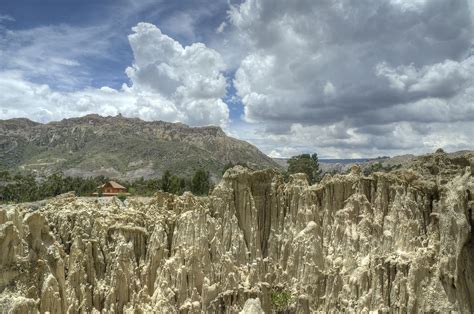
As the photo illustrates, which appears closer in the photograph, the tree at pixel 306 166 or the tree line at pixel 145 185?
the tree at pixel 306 166

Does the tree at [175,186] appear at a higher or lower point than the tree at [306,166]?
lower

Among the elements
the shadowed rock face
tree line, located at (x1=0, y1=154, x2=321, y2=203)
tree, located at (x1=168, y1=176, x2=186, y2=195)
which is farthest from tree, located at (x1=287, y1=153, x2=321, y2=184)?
the shadowed rock face

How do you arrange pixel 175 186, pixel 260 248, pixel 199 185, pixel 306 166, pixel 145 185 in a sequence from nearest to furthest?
pixel 260 248 → pixel 306 166 → pixel 199 185 → pixel 175 186 → pixel 145 185

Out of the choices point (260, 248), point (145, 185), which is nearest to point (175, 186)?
point (145, 185)

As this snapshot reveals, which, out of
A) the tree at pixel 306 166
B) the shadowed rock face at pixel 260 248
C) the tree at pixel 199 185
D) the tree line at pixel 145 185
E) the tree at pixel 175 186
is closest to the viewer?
the shadowed rock face at pixel 260 248

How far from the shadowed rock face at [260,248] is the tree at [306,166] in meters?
44.3

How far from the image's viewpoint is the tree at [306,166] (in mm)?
83750

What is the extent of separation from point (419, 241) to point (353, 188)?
6.77 metres

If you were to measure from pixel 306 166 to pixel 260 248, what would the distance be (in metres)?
47.9

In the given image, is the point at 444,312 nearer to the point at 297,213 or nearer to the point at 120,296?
the point at 297,213

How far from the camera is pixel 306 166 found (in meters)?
84.3

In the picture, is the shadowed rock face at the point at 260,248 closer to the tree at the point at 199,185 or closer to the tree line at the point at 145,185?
the tree line at the point at 145,185

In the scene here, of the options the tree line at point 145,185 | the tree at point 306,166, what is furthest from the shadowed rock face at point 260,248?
the tree at point 306,166

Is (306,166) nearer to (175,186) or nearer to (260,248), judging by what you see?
(175,186)
